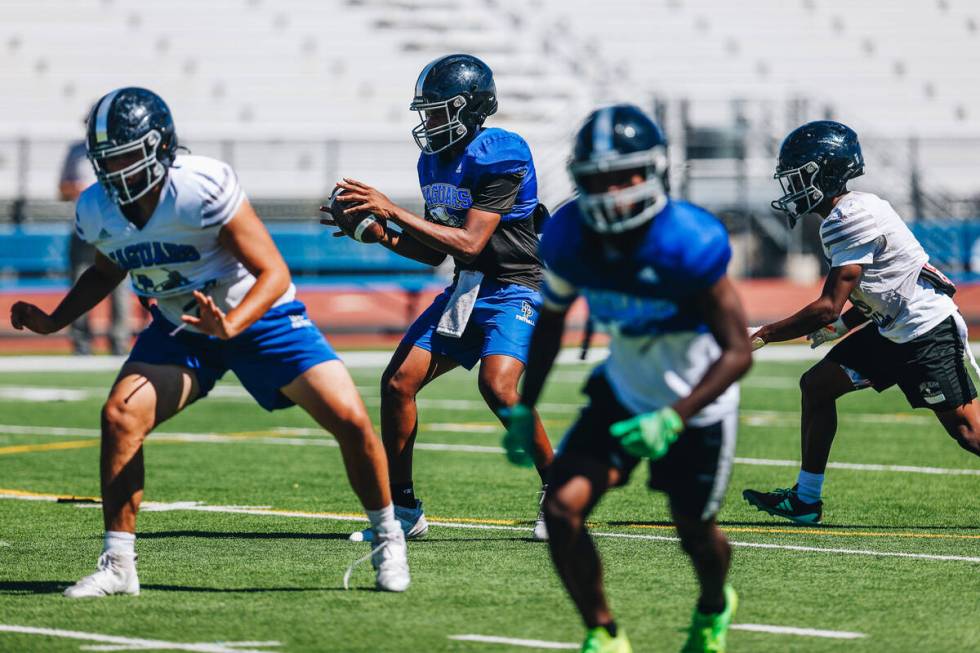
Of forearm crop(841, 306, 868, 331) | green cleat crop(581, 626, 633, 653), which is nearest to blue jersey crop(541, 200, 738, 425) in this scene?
green cleat crop(581, 626, 633, 653)

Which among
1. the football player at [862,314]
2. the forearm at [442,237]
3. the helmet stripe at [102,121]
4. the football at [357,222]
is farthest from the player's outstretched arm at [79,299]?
the football player at [862,314]

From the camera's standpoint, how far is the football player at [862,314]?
7594 mm

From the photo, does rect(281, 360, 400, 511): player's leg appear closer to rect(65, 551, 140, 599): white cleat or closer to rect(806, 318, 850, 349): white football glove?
rect(65, 551, 140, 599): white cleat

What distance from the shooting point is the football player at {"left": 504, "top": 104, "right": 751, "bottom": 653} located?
15.4 ft

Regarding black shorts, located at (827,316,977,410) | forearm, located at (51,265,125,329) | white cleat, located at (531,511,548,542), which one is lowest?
white cleat, located at (531,511,548,542)

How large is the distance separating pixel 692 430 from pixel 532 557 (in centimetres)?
220

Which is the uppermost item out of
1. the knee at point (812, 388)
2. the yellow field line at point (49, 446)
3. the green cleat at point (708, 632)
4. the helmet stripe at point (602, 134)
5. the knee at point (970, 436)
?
the helmet stripe at point (602, 134)

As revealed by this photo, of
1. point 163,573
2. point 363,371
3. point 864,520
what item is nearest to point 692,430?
point 163,573

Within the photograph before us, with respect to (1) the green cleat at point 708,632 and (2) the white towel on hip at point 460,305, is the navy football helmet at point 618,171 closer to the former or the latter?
(1) the green cleat at point 708,632

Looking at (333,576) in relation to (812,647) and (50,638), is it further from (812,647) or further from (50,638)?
(812,647)

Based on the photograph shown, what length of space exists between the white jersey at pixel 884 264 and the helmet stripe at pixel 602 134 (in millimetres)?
3026

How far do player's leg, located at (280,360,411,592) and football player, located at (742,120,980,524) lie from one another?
7.70 feet

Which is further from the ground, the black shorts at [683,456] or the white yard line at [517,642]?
the black shorts at [683,456]

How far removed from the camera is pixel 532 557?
22.7 feet
